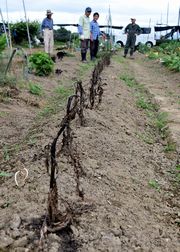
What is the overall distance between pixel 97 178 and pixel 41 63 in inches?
245

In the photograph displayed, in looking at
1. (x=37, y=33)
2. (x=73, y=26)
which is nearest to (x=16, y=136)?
(x=37, y=33)

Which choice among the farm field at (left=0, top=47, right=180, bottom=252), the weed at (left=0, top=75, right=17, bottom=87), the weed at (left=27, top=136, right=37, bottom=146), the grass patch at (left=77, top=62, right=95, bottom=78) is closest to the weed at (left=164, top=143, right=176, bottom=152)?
the farm field at (left=0, top=47, right=180, bottom=252)

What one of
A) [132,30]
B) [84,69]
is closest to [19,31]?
[132,30]

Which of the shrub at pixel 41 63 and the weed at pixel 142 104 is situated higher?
the shrub at pixel 41 63

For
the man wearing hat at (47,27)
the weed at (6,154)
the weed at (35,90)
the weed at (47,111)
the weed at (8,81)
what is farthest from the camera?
the man wearing hat at (47,27)

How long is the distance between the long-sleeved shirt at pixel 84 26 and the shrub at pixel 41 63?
383cm

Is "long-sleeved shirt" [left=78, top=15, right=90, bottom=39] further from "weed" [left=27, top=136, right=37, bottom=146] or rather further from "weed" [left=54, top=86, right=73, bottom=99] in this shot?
"weed" [left=27, top=136, right=37, bottom=146]

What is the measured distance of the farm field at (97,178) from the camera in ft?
8.55

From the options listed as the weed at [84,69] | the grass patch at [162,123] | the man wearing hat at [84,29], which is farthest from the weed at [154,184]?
the man wearing hat at [84,29]

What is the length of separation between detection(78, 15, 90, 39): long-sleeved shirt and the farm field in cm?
614

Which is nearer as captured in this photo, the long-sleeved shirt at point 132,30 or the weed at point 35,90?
the weed at point 35,90

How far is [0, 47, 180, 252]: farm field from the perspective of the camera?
261 cm

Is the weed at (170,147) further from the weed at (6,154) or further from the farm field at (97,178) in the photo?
the weed at (6,154)

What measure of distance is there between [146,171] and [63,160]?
0.96 m
